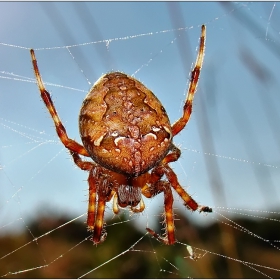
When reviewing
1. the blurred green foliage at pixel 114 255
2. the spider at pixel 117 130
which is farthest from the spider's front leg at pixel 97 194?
the blurred green foliage at pixel 114 255

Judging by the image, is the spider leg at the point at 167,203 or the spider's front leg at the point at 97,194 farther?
the spider leg at the point at 167,203

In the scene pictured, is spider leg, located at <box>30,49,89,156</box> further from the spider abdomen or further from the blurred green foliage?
the blurred green foliage

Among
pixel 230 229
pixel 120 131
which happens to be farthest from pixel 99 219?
pixel 230 229

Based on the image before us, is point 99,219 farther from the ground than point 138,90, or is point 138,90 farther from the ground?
point 138,90

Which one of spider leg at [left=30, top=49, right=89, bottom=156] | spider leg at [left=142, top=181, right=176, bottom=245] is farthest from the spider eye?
Answer: spider leg at [left=30, top=49, right=89, bottom=156]

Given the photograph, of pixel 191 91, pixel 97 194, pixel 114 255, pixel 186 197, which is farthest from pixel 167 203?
pixel 114 255

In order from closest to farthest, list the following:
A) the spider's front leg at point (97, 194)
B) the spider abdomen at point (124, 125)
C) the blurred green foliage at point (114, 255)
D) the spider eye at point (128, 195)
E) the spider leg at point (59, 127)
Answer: the spider abdomen at point (124, 125) < the spider leg at point (59, 127) < the spider's front leg at point (97, 194) < the spider eye at point (128, 195) < the blurred green foliage at point (114, 255)

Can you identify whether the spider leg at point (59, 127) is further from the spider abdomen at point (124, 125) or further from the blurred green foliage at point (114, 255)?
the blurred green foliage at point (114, 255)

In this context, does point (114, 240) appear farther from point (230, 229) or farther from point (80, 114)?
point (80, 114)
